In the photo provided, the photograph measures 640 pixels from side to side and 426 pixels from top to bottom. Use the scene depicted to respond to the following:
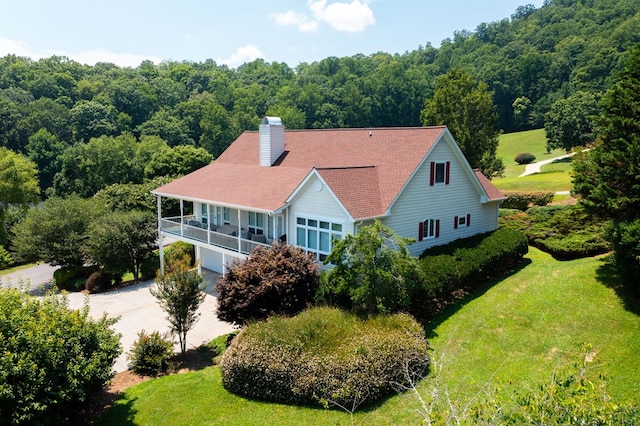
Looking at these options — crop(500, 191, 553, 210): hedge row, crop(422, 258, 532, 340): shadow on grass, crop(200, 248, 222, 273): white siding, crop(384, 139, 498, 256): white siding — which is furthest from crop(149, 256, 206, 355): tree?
crop(500, 191, 553, 210): hedge row

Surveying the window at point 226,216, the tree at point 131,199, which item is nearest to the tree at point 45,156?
the tree at point 131,199

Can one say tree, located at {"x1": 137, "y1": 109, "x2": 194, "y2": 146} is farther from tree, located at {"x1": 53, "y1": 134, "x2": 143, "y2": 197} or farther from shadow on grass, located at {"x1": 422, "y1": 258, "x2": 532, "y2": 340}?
shadow on grass, located at {"x1": 422, "y1": 258, "x2": 532, "y2": 340}

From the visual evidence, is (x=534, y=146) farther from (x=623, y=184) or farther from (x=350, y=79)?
(x=623, y=184)

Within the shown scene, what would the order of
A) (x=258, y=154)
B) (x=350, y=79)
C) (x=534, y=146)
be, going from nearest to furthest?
(x=258, y=154) < (x=534, y=146) < (x=350, y=79)

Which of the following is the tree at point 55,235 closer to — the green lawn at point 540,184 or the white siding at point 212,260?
the white siding at point 212,260

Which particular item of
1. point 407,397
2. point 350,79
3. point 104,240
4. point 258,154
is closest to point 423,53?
point 350,79

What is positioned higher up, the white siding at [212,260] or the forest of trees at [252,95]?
the forest of trees at [252,95]
